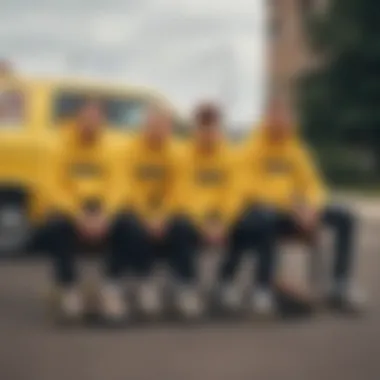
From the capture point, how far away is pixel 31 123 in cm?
1025

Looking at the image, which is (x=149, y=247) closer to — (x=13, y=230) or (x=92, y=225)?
(x=92, y=225)

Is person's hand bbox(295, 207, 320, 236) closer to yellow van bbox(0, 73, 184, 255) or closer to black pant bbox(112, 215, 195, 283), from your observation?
black pant bbox(112, 215, 195, 283)

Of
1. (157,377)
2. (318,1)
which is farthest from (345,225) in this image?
(318,1)

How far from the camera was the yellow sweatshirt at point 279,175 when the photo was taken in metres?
7.08

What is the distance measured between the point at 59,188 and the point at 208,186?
84 centimetres

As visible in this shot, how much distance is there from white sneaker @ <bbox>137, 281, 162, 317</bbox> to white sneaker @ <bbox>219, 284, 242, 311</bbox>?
15.2 inches

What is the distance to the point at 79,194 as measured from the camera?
702cm

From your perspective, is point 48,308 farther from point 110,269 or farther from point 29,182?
point 29,182

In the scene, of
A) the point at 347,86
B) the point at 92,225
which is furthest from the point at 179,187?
the point at 347,86

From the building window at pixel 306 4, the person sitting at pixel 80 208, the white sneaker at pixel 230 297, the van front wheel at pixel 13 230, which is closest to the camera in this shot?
the person sitting at pixel 80 208

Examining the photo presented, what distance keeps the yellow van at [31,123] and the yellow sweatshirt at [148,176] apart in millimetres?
2414

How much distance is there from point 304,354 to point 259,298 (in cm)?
116

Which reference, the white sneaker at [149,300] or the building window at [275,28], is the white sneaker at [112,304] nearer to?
the white sneaker at [149,300]

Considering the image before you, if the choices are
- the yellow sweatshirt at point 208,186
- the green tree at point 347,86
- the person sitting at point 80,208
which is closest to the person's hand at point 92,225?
the person sitting at point 80,208
